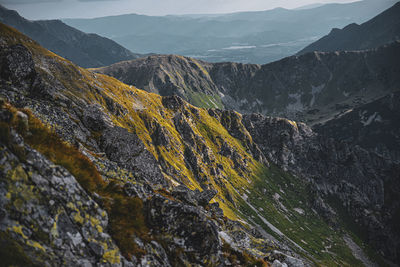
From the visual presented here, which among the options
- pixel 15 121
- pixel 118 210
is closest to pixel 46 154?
pixel 15 121

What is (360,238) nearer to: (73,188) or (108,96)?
(108,96)

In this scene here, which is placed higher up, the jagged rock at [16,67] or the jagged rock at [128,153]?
the jagged rock at [16,67]

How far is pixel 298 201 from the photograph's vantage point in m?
194

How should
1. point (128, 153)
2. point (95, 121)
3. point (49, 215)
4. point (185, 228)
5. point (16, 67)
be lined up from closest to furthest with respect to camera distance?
point (49, 215)
point (185, 228)
point (16, 67)
point (128, 153)
point (95, 121)

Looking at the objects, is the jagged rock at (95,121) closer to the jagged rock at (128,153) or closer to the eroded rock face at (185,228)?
the jagged rock at (128,153)

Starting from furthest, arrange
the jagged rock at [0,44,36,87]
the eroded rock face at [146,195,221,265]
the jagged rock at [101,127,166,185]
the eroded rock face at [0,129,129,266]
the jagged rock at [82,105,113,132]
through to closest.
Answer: the jagged rock at [82,105,113,132]
the jagged rock at [101,127,166,185]
the jagged rock at [0,44,36,87]
the eroded rock face at [146,195,221,265]
the eroded rock face at [0,129,129,266]

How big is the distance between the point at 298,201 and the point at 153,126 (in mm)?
134825

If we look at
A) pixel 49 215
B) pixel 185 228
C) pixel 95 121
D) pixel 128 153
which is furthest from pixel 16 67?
pixel 185 228

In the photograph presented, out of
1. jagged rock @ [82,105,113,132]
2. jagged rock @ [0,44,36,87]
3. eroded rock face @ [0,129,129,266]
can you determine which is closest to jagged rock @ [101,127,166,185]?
jagged rock @ [82,105,113,132]

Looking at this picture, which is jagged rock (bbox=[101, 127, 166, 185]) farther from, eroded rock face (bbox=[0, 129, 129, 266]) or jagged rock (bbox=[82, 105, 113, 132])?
eroded rock face (bbox=[0, 129, 129, 266])

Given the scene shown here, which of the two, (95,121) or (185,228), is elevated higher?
(95,121)

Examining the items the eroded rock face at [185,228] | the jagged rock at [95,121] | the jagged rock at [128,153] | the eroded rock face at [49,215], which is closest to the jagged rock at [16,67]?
the jagged rock at [95,121]

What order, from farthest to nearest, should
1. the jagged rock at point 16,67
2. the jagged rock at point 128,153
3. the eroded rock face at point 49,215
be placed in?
1. the jagged rock at point 128,153
2. the jagged rock at point 16,67
3. the eroded rock face at point 49,215

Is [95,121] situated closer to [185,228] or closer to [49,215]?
[185,228]
